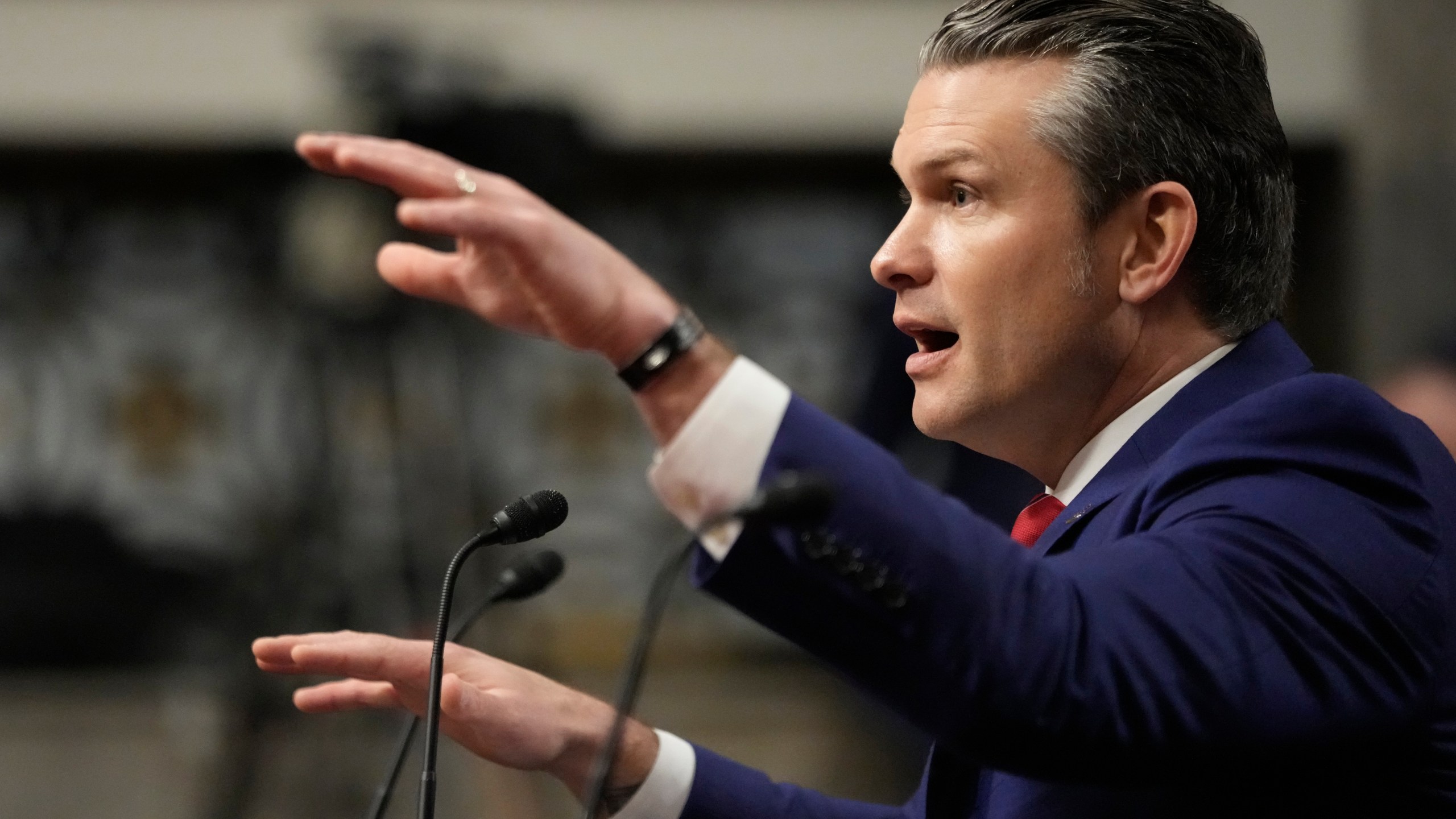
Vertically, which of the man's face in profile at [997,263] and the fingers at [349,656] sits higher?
the man's face in profile at [997,263]

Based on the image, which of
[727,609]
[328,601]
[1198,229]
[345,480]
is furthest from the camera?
[727,609]

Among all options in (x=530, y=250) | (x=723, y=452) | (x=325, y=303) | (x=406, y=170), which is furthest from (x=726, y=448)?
(x=325, y=303)

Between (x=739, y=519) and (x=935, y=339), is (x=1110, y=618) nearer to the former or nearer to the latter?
(x=739, y=519)

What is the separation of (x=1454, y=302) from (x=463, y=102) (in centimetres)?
264

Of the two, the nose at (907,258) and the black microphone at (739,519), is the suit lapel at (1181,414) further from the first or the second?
the black microphone at (739,519)

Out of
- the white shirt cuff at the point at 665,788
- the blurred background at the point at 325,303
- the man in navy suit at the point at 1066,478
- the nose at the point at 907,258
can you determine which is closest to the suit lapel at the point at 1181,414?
the man in navy suit at the point at 1066,478

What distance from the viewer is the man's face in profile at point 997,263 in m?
1.52

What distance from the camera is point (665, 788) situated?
5.19 feet

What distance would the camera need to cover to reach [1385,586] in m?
1.20

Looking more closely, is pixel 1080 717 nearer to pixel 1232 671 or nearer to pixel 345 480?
pixel 1232 671

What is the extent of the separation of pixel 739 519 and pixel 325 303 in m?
3.80

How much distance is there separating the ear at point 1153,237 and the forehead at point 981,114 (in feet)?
0.40

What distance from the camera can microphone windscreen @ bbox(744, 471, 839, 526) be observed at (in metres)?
0.99

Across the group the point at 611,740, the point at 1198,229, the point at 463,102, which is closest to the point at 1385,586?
the point at 1198,229
